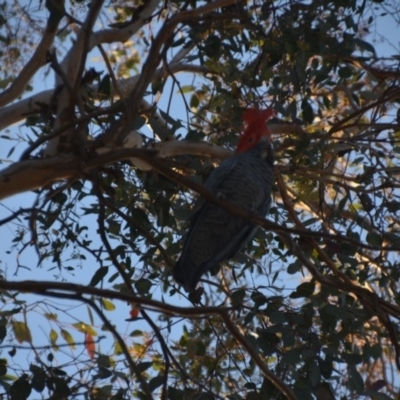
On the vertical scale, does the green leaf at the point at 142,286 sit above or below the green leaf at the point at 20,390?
above

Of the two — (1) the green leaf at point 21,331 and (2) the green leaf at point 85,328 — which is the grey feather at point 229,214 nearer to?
(2) the green leaf at point 85,328

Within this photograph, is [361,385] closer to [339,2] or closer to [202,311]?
[202,311]

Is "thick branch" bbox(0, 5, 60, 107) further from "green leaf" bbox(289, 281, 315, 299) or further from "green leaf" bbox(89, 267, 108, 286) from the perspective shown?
"green leaf" bbox(289, 281, 315, 299)

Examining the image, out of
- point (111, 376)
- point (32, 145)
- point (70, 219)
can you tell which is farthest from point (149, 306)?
point (70, 219)

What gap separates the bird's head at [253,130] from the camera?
414cm

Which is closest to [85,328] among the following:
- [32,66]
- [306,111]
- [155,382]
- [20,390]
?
[155,382]

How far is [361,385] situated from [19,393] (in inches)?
55.0

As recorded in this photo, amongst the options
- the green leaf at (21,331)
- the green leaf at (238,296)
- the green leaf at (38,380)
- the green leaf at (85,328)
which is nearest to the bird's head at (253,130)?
the green leaf at (238,296)

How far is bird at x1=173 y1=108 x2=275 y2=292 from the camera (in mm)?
3938

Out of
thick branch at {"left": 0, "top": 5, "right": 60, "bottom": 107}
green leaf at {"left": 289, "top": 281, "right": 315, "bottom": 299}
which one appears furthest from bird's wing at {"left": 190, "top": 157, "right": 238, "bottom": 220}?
thick branch at {"left": 0, "top": 5, "right": 60, "bottom": 107}

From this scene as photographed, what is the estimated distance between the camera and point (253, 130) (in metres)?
4.16

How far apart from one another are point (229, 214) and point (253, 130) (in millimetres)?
529

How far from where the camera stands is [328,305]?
3.46 m

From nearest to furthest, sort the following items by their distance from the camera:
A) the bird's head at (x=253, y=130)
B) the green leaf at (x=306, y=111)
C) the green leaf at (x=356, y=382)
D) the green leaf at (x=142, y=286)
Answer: the green leaf at (x=356, y=382)
the green leaf at (x=142, y=286)
the bird's head at (x=253, y=130)
the green leaf at (x=306, y=111)
